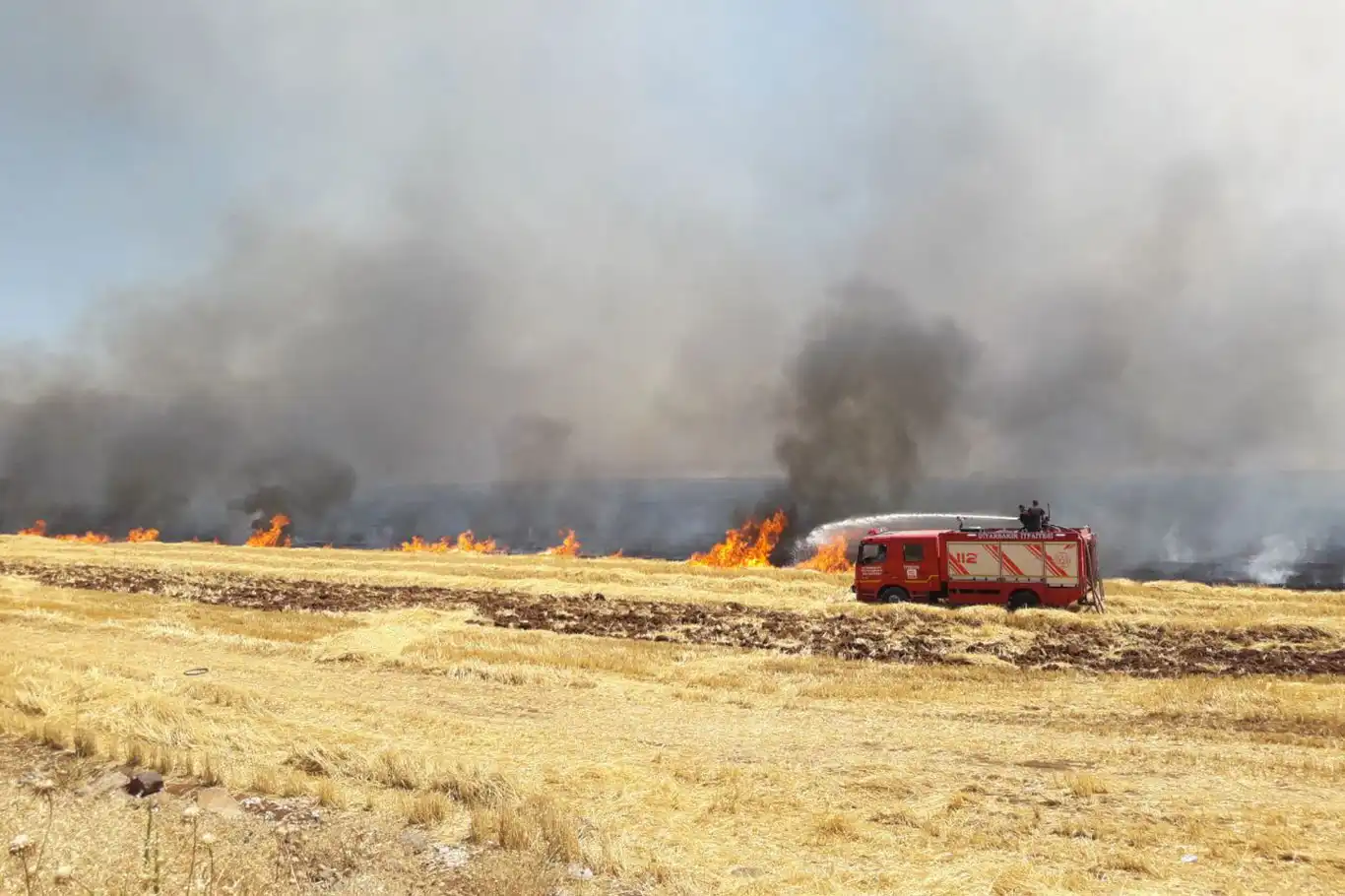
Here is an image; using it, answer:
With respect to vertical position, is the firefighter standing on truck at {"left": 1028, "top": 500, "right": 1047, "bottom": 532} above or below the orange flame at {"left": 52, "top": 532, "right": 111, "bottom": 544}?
above

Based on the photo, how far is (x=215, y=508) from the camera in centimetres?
12800

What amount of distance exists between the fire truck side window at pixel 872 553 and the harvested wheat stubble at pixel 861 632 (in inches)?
139

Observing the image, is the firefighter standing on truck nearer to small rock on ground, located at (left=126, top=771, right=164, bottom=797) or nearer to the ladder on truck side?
the ladder on truck side

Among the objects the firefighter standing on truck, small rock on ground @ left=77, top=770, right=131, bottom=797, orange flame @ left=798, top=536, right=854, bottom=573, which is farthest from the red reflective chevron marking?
small rock on ground @ left=77, top=770, right=131, bottom=797

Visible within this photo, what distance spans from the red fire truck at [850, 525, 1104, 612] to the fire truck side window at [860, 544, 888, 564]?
0.14ft

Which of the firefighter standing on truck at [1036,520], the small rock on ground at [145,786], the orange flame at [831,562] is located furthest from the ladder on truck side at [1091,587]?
the small rock on ground at [145,786]

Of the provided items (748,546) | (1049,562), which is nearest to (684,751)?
(1049,562)

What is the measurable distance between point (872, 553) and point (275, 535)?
93937 mm

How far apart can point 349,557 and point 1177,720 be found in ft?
187

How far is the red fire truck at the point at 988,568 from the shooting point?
30875 millimetres

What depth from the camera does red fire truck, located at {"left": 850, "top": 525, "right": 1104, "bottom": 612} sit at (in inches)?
1216

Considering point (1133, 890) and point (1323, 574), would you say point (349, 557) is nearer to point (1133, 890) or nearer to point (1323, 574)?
point (1133, 890)

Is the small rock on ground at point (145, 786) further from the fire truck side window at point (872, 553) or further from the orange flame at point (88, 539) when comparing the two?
the orange flame at point (88, 539)

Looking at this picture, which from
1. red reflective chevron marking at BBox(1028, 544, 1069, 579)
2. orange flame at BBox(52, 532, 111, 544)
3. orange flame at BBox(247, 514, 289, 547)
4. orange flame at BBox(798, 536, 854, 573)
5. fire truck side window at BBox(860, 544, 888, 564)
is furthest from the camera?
orange flame at BBox(247, 514, 289, 547)
